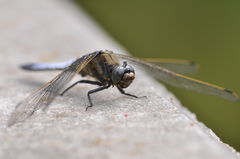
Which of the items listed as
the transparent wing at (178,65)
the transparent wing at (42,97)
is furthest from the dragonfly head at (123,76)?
the transparent wing at (178,65)

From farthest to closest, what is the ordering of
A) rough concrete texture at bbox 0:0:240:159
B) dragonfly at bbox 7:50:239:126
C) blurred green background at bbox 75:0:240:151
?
1. blurred green background at bbox 75:0:240:151
2. dragonfly at bbox 7:50:239:126
3. rough concrete texture at bbox 0:0:240:159

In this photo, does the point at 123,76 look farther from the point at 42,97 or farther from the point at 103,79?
the point at 42,97

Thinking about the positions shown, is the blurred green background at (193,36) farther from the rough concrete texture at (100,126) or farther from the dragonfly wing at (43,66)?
the dragonfly wing at (43,66)

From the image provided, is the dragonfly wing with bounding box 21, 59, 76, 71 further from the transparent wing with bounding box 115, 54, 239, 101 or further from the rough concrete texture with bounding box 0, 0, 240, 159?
the transparent wing with bounding box 115, 54, 239, 101

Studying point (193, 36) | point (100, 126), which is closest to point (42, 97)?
point (100, 126)

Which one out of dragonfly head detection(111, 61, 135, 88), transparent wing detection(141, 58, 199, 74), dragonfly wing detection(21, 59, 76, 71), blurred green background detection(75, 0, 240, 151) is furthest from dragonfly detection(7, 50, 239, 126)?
blurred green background detection(75, 0, 240, 151)

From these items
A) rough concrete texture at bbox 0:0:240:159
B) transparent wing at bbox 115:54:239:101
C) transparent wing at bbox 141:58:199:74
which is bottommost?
rough concrete texture at bbox 0:0:240:159
